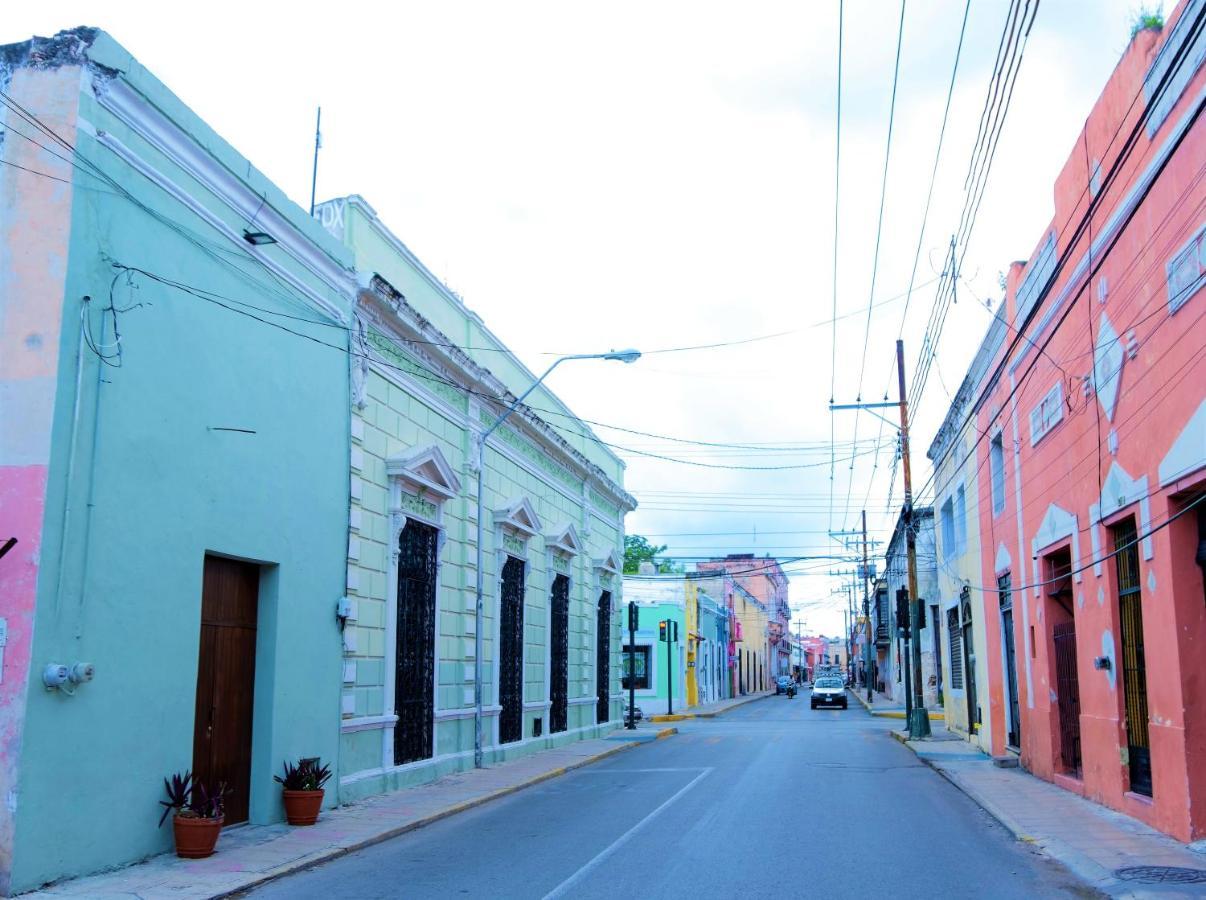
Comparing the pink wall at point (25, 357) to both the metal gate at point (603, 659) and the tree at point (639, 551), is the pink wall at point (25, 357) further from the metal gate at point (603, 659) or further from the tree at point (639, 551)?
the tree at point (639, 551)

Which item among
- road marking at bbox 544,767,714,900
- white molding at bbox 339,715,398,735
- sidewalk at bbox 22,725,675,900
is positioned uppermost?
white molding at bbox 339,715,398,735

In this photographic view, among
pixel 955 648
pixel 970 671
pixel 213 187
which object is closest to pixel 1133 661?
pixel 213 187

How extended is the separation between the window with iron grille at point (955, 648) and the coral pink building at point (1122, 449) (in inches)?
357

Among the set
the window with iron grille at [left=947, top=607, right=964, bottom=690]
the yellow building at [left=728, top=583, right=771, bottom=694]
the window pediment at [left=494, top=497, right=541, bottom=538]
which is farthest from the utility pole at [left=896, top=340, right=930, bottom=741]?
the yellow building at [left=728, top=583, right=771, bottom=694]

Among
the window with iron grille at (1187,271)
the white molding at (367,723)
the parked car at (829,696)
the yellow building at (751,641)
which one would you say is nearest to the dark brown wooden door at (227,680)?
the white molding at (367,723)

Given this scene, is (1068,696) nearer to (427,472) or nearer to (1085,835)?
(1085,835)

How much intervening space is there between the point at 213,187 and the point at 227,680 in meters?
5.38

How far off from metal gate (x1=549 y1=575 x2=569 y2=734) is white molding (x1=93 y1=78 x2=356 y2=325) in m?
12.8

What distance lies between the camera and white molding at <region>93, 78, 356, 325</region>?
1052cm

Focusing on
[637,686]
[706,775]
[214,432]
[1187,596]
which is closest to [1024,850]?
[1187,596]

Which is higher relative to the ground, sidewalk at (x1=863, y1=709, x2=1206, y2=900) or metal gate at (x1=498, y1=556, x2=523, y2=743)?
metal gate at (x1=498, y1=556, x2=523, y2=743)

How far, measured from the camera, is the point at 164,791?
10.8m

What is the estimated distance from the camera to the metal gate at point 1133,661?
1285cm

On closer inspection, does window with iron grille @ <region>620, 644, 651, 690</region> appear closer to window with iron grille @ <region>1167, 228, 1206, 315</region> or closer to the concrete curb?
the concrete curb
